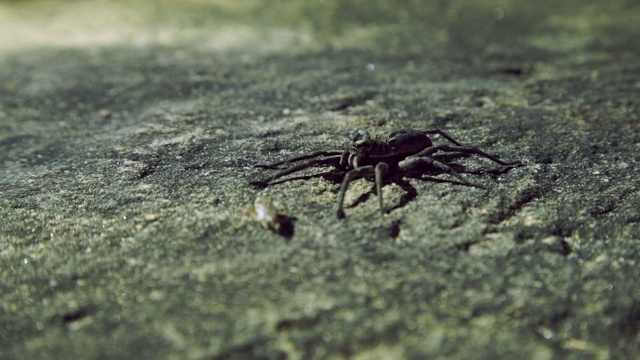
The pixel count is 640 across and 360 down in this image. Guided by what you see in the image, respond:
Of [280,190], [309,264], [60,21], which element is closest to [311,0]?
[60,21]

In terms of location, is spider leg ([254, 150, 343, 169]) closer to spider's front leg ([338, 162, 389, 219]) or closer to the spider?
the spider

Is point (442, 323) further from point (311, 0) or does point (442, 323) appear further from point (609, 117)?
point (311, 0)

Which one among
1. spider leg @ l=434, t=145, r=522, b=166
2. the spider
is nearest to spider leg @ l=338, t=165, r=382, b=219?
the spider

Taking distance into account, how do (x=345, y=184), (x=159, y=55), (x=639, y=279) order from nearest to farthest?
(x=639, y=279)
(x=345, y=184)
(x=159, y=55)

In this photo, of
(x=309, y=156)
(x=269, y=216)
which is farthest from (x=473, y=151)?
(x=269, y=216)

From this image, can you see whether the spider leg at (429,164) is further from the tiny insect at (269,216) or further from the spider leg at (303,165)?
the tiny insect at (269,216)

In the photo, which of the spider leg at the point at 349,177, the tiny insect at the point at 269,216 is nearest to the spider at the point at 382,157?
the spider leg at the point at 349,177

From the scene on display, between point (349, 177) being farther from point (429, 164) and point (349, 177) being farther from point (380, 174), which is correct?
point (429, 164)
